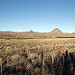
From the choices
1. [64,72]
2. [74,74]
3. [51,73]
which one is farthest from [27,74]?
[74,74]

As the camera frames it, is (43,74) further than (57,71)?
No

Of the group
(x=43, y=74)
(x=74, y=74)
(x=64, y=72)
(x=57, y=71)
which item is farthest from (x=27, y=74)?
(x=74, y=74)

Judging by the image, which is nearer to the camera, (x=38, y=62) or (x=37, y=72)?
(x=37, y=72)

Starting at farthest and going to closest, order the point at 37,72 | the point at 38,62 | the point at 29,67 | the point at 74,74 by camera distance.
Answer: the point at 38,62 → the point at 29,67 → the point at 37,72 → the point at 74,74

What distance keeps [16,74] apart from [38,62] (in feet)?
5.51

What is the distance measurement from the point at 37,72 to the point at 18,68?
109cm

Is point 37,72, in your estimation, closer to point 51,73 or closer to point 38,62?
point 51,73

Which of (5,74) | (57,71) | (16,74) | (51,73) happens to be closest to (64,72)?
(57,71)

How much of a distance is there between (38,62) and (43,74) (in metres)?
1.60

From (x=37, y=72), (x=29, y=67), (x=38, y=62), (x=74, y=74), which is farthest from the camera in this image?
(x=38, y=62)

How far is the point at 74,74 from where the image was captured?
3.74m

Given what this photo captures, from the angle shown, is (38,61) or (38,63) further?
(38,61)

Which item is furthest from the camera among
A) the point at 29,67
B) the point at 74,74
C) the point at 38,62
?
the point at 38,62

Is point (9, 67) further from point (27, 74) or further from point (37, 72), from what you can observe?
point (37, 72)
